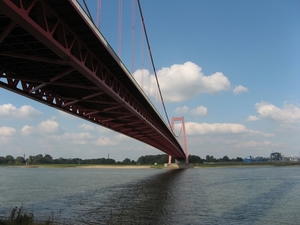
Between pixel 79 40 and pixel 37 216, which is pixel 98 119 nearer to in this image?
pixel 37 216

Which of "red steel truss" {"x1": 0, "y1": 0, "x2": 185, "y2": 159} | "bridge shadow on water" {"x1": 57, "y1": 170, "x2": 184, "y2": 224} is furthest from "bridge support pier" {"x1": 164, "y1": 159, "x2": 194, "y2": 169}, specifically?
"red steel truss" {"x1": 0, "y1": 0, "x2": 185, "y2": 159}

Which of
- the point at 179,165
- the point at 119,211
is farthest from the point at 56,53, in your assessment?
the point at 179,165

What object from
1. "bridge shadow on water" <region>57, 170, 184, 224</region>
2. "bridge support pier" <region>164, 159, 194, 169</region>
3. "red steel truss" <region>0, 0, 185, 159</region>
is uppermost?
"red steel truss" <region>0, 0, 185, 159</region>

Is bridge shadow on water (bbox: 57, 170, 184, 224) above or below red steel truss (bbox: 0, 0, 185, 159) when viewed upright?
below

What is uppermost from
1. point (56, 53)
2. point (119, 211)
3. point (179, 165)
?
point (56, 53)

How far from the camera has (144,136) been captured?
46844mm

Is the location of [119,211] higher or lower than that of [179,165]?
lower

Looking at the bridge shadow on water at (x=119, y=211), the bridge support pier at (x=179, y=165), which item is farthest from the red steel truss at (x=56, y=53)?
the bridge support pier at (x=179, y=165)

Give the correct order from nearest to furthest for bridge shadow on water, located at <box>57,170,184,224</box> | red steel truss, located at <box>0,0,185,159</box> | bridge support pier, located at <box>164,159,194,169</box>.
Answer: red steel truss, located at <box>0,0,185,159</box> → bridge shadow on water, located at <box>57,170,184,224</box> → bridge support pier, located at <box>164,159,194,169</box>

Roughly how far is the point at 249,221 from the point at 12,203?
1693 cm

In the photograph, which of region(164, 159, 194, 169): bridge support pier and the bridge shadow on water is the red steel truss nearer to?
the bridge shadow on water

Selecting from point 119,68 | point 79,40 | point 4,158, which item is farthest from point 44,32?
point 4,158

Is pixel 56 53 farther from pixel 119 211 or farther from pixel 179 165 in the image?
pixel 179 165

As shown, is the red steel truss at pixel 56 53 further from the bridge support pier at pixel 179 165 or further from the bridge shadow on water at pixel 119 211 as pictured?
the bridge support pier at pixel 179 165
